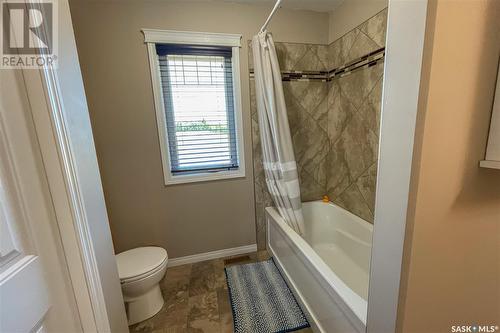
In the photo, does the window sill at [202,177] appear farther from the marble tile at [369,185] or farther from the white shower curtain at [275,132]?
the marble tile at [369,185]

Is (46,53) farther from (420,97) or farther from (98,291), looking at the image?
(420,97)

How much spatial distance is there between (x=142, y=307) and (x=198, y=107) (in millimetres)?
1656

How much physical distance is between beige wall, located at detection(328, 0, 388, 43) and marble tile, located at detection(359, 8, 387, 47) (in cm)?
4

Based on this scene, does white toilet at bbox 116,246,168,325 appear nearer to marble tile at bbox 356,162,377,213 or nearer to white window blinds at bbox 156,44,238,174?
white window blinds at bbox 156,44,238,174

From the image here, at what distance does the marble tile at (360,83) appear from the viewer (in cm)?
154

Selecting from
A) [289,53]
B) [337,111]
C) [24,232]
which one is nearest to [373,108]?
[337,111]

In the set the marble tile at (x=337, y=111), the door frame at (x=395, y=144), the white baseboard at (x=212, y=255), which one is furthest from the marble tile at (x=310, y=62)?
the white baseboard at (x=212, y=255)

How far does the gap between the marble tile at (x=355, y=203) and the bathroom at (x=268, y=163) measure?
0.07 feet

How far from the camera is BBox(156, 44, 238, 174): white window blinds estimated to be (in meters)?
1.80

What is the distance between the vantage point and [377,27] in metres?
1.48

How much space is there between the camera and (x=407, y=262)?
1.95 feet

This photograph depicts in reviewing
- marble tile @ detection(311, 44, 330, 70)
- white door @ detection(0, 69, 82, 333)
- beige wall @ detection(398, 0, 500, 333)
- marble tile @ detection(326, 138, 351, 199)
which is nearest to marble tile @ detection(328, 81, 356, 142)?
marble tile @ detection(326, 138, 351, 199)

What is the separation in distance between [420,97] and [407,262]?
46 centimetres

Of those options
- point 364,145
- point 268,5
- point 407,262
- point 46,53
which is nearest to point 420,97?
point 407,262
